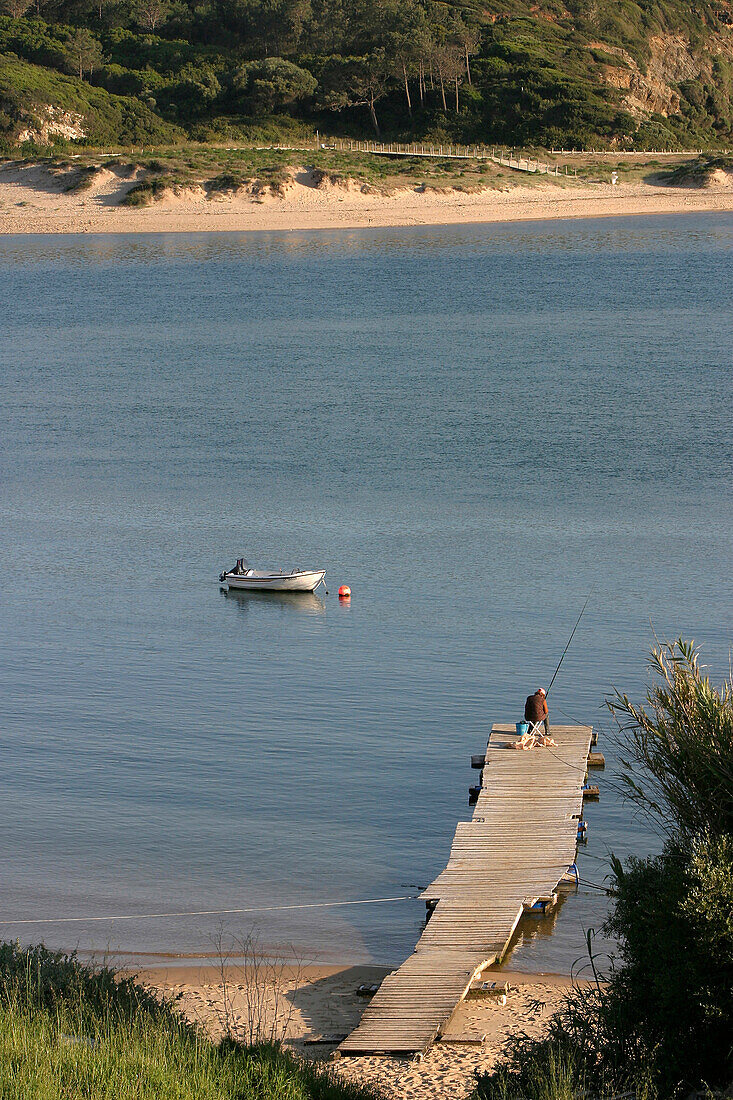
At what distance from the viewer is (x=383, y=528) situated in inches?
1205

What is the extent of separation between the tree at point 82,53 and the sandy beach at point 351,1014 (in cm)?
11324

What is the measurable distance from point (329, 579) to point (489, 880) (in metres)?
13.4

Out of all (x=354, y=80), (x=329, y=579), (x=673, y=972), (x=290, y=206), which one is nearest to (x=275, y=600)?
(x=329, y=579)

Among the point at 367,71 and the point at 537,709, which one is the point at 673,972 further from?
the point at 367,71

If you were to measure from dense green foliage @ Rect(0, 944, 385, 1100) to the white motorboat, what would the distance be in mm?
16228

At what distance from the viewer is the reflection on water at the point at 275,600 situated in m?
27.0

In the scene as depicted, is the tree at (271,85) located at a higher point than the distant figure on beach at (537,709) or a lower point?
higher

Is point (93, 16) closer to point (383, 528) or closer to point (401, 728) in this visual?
point (383, 528)

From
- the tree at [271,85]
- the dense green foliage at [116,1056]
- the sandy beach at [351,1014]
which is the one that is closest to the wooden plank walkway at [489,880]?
the sandy beach at [351,1014]

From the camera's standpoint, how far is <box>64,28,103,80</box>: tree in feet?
382

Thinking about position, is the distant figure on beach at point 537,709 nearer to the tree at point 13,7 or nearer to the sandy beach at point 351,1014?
the sandy beach at point 351,1014

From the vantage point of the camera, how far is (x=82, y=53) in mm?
117312

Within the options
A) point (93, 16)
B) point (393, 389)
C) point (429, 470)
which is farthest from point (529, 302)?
point (93, 16)

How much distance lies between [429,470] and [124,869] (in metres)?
20.5
